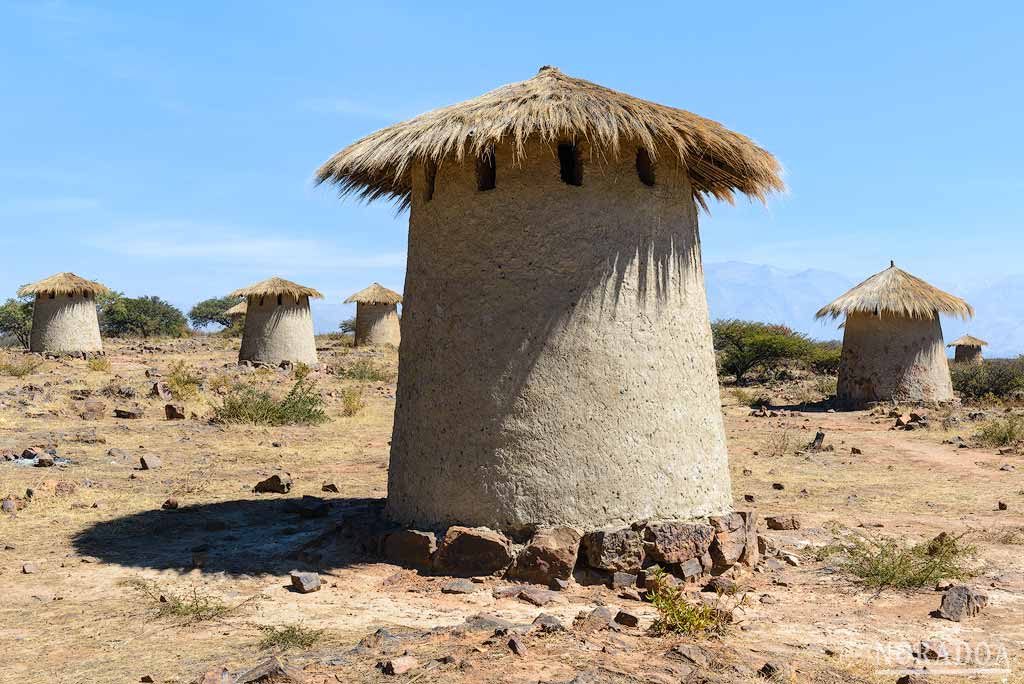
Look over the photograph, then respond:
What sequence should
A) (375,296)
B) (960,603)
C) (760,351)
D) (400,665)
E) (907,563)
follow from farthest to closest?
1. (375,296)
2. (760,351)
3. (907,563)
4. (960,603)
5. (400,665)

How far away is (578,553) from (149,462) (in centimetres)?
536

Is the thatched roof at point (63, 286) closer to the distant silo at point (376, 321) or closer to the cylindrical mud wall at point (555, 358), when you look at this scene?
the distant silo at point (376, 321)

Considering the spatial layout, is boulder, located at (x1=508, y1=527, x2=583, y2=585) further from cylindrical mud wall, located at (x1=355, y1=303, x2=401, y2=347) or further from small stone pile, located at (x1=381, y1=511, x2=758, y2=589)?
Answer: cylindrical mud wall, located at (x1=355, y1=303, x2=401, y2=347)

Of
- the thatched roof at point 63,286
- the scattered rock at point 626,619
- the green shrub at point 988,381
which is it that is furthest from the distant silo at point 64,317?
the green shrub at point 988,381

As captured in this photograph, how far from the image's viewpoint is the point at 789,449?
35.6 feet

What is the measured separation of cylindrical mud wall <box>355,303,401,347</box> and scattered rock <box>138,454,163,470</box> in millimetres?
18259

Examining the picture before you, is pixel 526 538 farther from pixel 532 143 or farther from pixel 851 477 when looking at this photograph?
pixel 851 477

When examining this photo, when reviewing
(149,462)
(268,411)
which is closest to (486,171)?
(149,462)

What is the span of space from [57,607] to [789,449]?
28.8ft

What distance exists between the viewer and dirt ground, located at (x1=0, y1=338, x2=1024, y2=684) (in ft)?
11.7

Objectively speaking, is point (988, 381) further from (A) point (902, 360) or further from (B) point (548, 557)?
(B) point (548, 557)

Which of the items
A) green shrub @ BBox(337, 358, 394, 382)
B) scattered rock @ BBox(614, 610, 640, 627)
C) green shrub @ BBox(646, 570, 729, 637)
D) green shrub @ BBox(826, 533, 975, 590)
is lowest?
scattered rock @ BBox(614, 610, 640, 627)

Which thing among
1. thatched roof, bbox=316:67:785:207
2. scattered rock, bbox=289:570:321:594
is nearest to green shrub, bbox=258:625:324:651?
scattered rock, bbox=289:570:321:594

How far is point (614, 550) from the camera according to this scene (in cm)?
482
